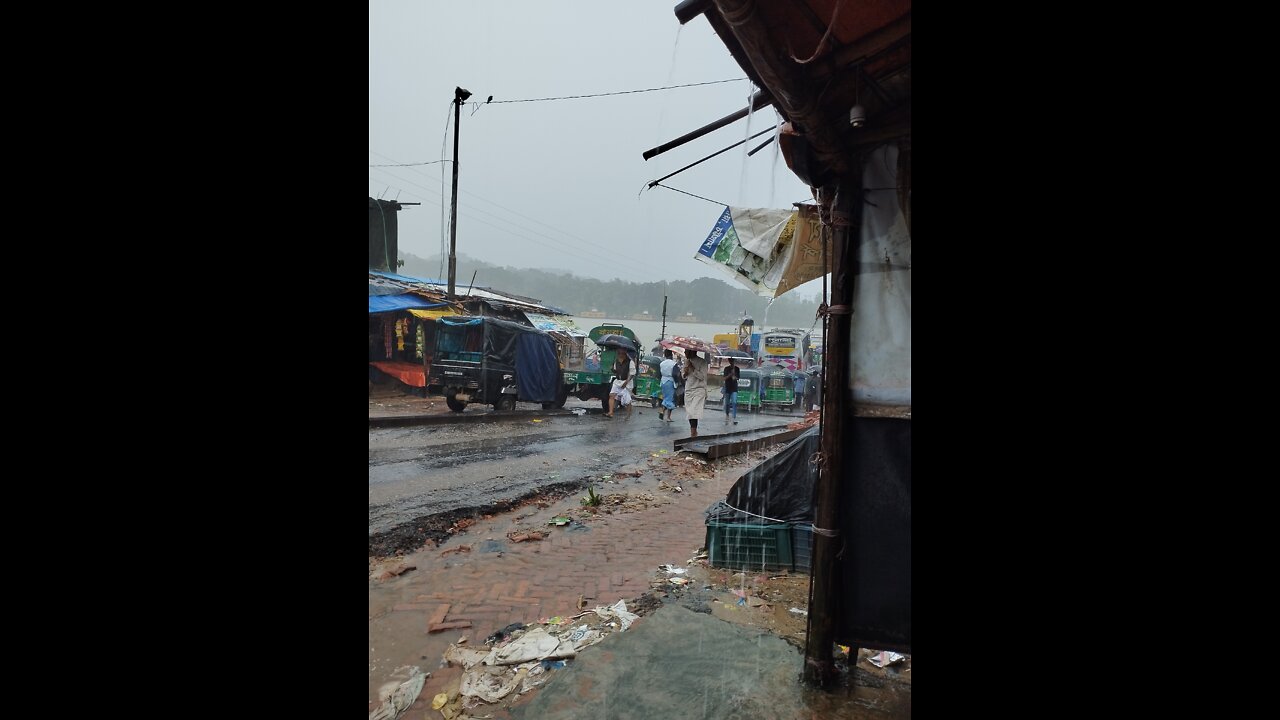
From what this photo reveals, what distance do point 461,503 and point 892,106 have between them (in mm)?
6575

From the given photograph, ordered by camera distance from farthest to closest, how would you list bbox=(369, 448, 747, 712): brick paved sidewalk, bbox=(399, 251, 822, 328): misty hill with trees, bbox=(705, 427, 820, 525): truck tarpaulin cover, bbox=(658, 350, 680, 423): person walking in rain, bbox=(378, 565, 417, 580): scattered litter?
bbox=(399, 251, 822, 328): misty hill with trees
bbox=(658, 350, 680, 423): person walking in rain
bbox=(378, 565, 417, 580): scattered litter
bbox=(705, 427, 820, 525): truck tarpaulin cover
bbox=(369, 448, 747, 712): brick paved sidewalk

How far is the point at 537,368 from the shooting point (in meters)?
17.6

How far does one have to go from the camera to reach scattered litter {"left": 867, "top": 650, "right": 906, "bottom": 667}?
3777 mm

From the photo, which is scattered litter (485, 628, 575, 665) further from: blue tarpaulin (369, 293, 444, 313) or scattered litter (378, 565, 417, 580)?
blue tarpaulin (369, 293, 444, 313)

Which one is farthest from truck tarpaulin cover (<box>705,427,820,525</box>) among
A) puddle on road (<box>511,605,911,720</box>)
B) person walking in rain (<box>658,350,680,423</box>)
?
person walking in rain (<box>658,350,680,423</box>)

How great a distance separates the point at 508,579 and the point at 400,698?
1770 mm

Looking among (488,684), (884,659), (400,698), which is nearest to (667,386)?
(884,659)

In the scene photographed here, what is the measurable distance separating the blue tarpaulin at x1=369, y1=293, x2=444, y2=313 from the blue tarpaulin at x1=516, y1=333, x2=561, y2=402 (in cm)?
433

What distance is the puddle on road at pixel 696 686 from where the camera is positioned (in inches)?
127

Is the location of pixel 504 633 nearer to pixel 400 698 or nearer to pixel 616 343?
pixel 400 698
